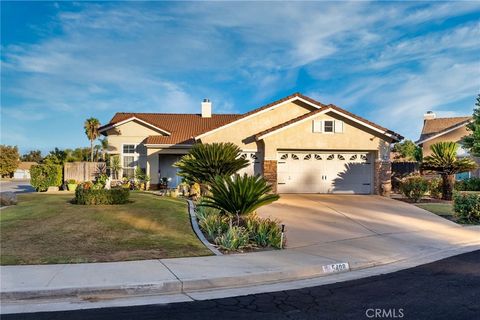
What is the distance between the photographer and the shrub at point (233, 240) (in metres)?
10.4

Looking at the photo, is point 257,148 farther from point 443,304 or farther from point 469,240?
point 443,304

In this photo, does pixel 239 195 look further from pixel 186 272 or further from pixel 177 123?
pixel 177 123

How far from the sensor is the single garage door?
23281mm

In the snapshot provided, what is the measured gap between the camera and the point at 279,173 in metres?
23.2

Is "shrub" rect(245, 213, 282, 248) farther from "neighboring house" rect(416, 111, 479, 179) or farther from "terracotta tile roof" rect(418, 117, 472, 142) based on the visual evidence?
"terracotta tile roof" rect(418, 117, 472, 142)

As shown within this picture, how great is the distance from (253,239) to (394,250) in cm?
361

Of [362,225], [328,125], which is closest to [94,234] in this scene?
[362,225]

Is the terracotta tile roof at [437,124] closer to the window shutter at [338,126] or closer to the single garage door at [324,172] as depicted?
the single garage door at [324,172]

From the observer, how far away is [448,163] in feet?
69.8

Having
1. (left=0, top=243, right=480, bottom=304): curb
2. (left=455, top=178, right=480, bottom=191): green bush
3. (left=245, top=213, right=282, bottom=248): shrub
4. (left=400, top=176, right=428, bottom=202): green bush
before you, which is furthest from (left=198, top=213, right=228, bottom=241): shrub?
(left=455, top=178, right=480, bottom=191): green bush

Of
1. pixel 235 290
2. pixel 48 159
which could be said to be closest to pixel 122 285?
pixel 235 290

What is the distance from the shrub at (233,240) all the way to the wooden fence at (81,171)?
18.9m

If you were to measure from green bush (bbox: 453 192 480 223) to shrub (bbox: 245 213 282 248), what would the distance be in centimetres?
856

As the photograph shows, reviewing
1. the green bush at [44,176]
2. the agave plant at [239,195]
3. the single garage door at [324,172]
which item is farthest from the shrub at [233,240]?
the green bush at [44,176]
